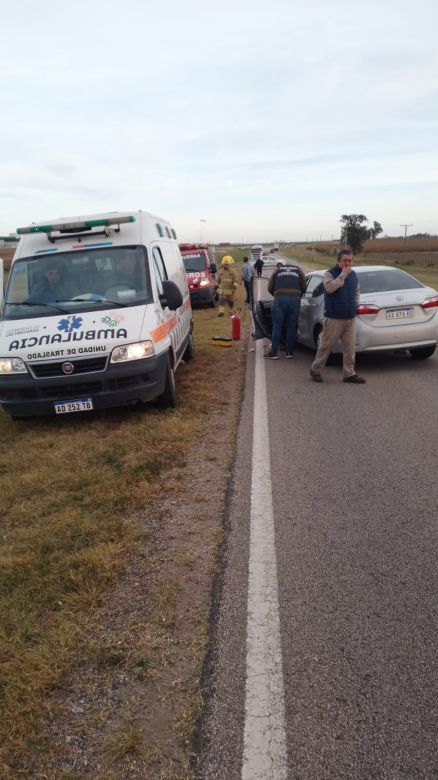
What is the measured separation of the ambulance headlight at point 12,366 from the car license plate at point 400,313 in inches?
204

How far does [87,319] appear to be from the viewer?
19.5 feet

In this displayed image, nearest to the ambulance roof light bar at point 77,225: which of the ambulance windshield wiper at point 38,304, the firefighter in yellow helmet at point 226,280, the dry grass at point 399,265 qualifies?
the ambulance windshield wiper at point 38,304

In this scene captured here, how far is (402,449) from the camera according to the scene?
16.1 feet

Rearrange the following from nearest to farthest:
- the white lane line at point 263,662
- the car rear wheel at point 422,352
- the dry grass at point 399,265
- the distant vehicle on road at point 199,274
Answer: the white lane line at point 263,662
the car rear wheel at point 422,352
the distant vehicle on road at point 199,274
the dry grass at point 399,265

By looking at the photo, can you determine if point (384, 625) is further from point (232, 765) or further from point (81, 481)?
point (81, 481)

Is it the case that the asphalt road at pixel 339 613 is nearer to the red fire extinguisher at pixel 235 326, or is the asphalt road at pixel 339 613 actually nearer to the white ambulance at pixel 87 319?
Answer: the white ambulance at pixel 87 319

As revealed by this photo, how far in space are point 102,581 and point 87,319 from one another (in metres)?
3.51

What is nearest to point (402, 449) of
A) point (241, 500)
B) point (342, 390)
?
point (241, 500)

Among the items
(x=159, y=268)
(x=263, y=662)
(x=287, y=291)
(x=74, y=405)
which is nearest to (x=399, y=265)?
(x=287, y=291)

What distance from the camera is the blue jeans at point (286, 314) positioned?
8883 mm

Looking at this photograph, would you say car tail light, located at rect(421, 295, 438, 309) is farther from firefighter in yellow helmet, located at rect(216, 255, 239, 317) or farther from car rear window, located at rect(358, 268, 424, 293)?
firefighter in yellow helmet, located at rect(216, 255, 239, 317)

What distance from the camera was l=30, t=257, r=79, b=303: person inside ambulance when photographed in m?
6.42

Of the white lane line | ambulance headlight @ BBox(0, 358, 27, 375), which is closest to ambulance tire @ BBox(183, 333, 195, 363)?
ambulance headlight @ BBox(0, 358, 27, 375)

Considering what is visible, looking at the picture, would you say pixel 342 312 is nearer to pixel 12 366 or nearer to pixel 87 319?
pixel 87 319
